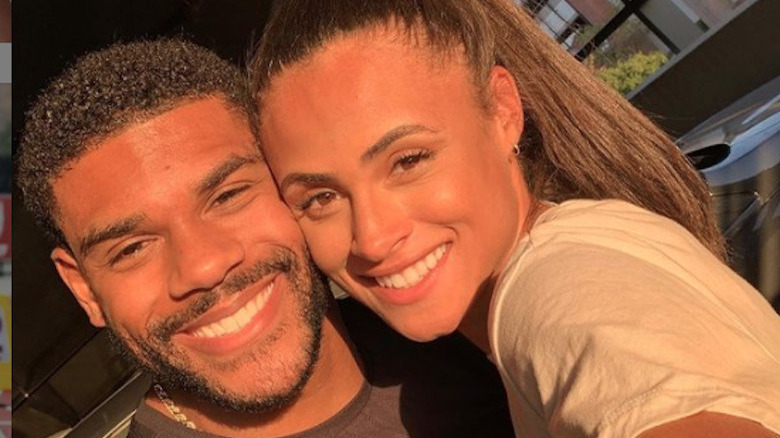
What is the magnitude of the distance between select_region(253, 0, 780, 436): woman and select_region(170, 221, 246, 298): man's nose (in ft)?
0.42

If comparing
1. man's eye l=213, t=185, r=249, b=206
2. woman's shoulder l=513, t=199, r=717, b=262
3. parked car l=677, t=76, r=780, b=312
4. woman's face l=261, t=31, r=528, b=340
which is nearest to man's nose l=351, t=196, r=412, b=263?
woman's face l=261, t=31, r=528, b=340

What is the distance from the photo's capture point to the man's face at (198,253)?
1438 millimetres

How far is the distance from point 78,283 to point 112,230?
9.0 inches

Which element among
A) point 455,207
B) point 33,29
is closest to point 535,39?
point 455,207

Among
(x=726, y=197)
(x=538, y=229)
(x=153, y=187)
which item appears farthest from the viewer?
(x=726, y=197)

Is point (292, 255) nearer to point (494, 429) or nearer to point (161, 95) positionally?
point (161, 95)

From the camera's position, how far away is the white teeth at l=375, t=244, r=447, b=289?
1.27 metres

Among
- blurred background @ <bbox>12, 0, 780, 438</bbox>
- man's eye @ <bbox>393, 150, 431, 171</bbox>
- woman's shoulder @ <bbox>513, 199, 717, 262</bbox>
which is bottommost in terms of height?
blurred background @ <bbox>12, 0, 780, 438</bbox>

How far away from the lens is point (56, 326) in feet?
12.1

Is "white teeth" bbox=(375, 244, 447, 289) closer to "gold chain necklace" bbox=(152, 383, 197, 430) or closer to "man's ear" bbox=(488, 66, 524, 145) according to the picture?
"man's ear" bbox=(488, 66, 524, 145)

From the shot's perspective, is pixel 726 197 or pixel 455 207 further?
pixel 726 197

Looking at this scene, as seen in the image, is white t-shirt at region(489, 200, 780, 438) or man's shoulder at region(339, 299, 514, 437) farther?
man's shoulder at region(339, 299, 514, 437)

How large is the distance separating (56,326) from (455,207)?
285 centimetres

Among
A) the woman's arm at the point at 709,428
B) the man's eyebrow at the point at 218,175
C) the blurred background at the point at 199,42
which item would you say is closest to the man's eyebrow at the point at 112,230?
the man's eyebrow at the point at 218,175
